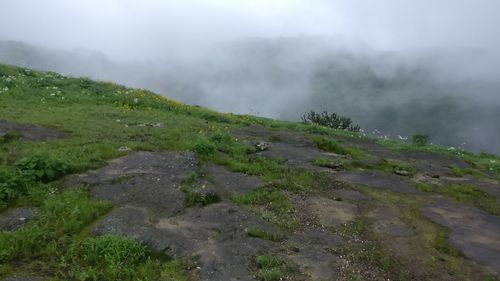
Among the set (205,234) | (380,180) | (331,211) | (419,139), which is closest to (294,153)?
(380,180)

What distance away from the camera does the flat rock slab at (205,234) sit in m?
8.51

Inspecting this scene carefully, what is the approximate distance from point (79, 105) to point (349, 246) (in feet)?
54.6

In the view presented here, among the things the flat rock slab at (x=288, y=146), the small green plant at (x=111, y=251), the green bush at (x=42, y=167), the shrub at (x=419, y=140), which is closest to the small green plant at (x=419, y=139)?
the shrub at (x=419, y=140)

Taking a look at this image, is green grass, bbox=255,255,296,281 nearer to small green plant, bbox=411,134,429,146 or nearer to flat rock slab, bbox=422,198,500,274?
flat rock slab, bbox=422,198,500,274

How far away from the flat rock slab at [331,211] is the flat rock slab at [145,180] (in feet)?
10.1

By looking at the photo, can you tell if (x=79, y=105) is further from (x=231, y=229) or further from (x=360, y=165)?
(x=231, y=229)

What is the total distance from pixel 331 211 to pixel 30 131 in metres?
10.1

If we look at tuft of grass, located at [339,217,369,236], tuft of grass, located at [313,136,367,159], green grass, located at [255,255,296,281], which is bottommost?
green grass, located at [255,255,296,281]

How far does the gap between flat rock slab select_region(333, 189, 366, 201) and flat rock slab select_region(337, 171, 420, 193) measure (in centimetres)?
108

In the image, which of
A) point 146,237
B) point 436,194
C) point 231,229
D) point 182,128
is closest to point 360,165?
point 436,194

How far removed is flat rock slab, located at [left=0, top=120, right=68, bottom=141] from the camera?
1542 centimetres

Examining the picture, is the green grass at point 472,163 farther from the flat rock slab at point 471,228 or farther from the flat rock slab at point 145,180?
the flat rock slab at point 145,180

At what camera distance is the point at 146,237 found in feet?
29.6

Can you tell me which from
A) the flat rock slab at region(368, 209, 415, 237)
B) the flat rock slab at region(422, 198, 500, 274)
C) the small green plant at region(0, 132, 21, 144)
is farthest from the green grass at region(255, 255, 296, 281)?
the small green plant at region(0, 132, 21, 144)
